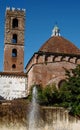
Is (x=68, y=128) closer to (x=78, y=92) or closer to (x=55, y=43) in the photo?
(x=78, y=92)

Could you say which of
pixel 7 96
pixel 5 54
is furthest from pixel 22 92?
pixel 5 54

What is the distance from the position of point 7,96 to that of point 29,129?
61.7ft

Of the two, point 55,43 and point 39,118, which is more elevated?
point 55,43

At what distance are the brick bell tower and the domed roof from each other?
12.4 m

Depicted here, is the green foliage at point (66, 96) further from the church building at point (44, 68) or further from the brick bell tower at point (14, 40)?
the brick bell tower at point (14, 40)

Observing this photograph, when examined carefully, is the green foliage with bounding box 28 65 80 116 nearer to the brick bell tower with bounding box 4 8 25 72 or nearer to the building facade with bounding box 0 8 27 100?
the building facade with bounding box 0 8 27 100

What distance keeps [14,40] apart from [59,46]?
16417mm

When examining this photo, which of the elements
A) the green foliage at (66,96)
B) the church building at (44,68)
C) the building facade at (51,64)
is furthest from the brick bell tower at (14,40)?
the green foliage at (66,96)

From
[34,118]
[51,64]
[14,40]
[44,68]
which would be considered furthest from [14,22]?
[34,118]

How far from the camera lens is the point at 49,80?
38.3 m

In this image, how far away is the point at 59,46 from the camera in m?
40.4

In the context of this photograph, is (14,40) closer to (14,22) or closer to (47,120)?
(14,22)

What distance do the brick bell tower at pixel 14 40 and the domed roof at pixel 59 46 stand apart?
12.4 metres

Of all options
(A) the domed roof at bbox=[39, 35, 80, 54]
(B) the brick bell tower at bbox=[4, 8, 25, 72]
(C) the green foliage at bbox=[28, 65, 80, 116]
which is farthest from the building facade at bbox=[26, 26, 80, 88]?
(B) the brick bell tower at bbox=[4, 8, 25, 72]
